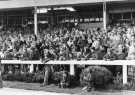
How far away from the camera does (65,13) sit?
24.3m

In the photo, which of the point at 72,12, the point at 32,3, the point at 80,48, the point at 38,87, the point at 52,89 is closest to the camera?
the point at 52,89

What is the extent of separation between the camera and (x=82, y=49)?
14.5 metres

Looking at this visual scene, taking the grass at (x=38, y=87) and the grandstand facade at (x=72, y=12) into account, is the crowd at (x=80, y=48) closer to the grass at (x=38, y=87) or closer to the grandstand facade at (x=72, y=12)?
the grass at (x=38, y=87)

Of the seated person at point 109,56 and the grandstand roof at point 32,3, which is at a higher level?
the grandstand roof at point 32,3

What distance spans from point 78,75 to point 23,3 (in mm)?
8535

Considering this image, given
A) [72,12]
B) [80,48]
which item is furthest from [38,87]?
[72,12]

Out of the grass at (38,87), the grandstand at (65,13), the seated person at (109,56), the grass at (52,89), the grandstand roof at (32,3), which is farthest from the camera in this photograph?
the grandstand at (65,13)

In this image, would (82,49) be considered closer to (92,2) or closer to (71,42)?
(71,42)

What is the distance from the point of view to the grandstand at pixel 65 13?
810 inches

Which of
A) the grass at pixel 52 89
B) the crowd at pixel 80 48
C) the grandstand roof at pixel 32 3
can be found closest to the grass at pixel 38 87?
the grass at pixel 52 89

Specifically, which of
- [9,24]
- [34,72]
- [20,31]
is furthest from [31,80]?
[9,24]

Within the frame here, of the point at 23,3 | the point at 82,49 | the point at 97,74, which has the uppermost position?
the point at 23,3

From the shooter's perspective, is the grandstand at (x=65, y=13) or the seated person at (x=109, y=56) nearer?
the seated person at (x=109, y=56)

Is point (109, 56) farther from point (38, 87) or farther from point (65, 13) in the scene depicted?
point (65, 13)
